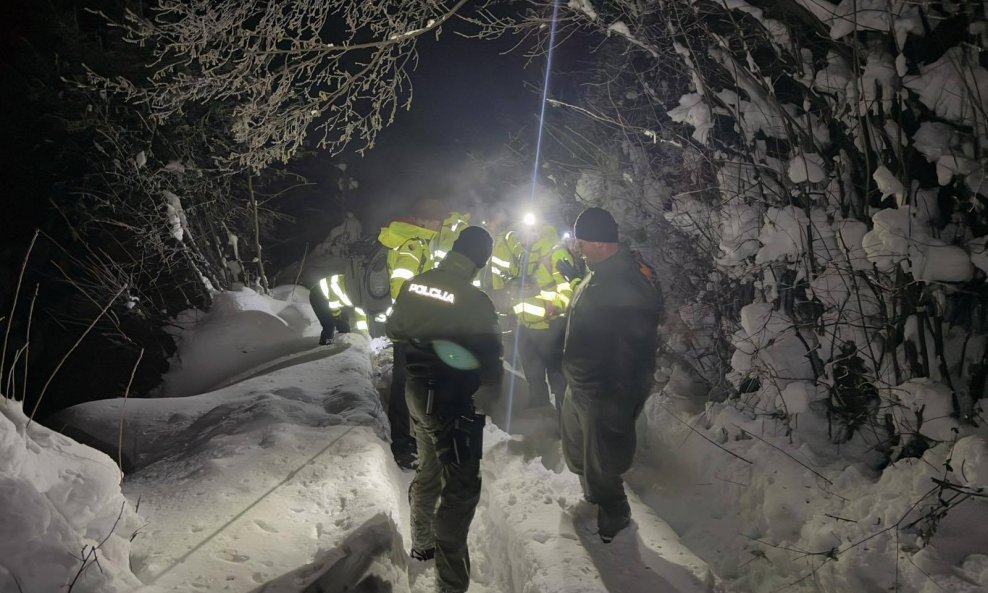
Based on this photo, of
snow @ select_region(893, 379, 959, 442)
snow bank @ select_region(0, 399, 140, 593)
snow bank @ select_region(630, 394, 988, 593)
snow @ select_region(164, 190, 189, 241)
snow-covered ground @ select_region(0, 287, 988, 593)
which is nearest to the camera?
snow bank @ select_region(0, 399, 140, 593)

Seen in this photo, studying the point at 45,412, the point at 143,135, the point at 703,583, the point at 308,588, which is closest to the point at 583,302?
the point at 703,583

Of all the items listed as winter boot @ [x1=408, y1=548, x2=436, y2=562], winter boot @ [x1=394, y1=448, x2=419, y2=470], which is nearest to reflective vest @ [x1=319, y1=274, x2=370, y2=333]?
winter boot @ [x1=394, y1=448, x2=419, y2=470]

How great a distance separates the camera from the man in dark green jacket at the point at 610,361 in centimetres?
362

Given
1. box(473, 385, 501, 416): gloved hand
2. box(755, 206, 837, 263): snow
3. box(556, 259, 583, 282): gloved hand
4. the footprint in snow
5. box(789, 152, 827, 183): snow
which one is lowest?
A: box(556, 259, 583, 282): gloved hand

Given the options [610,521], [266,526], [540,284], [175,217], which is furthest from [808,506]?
[175,217]

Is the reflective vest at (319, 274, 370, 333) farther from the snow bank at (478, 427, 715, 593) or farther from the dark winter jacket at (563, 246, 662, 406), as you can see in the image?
the dark winter jacket at (563, 246, 662, 406)

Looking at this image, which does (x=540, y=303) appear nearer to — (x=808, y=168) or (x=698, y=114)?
(x=698, y=114)

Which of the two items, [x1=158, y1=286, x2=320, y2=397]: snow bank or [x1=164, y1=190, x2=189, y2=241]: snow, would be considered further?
[x1=164, y1=190, x2=189, y2=241]: snow

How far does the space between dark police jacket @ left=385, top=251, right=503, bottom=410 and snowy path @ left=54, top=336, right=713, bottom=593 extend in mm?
850

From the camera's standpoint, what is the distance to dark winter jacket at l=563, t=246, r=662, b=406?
3619 millimetres

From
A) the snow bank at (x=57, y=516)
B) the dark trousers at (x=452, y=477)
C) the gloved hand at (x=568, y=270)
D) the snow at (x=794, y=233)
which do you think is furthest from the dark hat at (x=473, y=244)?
the gloved hand at (x=568, y=270)

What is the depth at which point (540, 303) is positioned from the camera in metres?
5.91

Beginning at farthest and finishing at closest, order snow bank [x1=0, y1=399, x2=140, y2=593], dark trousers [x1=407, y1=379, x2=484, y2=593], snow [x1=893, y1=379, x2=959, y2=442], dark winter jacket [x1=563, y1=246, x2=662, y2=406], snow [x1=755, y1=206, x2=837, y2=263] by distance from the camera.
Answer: dark winter jacket [x1=563, y1=246, x2=662, y2=406] < snow [x1=755, y1=206, x2=837, y2=263] < dark trousers [x1=407, y1=379, x2=484, y2=593] < snow [x1=893, y1=379, x2=959, y2=442] < snow bank [x1=0, y1=399, x2=140, y2=593]

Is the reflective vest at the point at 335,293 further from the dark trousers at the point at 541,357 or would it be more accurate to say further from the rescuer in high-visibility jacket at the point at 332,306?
the dark trousers at the point at 541,357
